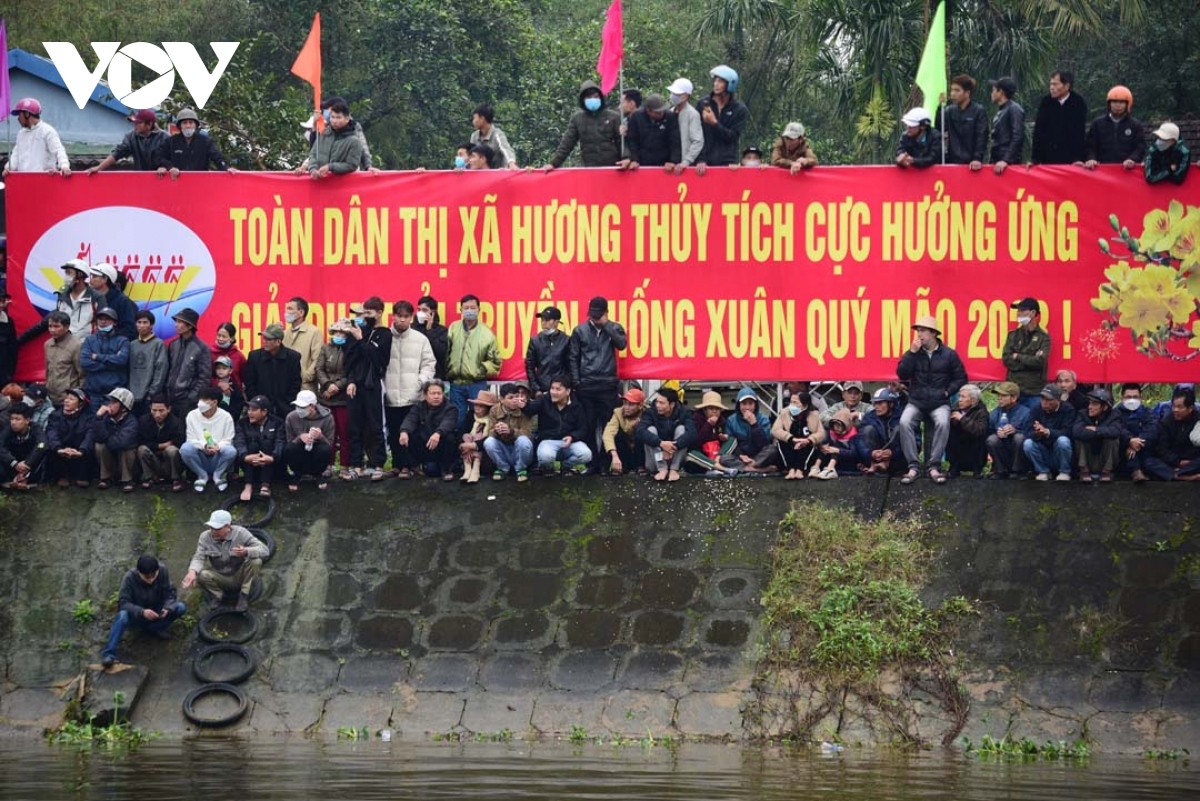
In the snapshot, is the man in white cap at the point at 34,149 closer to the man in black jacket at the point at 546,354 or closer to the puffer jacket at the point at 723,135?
the man in black jacket at the point at 546,354

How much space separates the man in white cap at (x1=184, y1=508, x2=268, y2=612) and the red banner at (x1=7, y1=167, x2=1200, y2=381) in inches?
103

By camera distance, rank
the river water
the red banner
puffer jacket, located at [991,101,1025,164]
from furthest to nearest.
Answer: puffer jacket, located at [991,101,1025,164]
the red banner
the river water

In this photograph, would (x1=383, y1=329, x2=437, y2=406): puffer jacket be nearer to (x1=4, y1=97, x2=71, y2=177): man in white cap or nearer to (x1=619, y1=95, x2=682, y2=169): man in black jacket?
(x1=619, y1=95, x2=682, y2=169): man in black jacket

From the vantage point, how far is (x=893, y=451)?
19469 millimetres

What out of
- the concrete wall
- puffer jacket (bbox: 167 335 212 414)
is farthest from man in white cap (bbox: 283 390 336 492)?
puffer jacket (bbox: 167 335 212 414)

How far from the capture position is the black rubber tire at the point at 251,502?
19.7 metres

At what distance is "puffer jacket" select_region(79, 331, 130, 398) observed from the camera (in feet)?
65.9

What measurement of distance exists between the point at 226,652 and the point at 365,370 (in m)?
3.23

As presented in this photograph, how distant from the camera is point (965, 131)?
2000 centimetres

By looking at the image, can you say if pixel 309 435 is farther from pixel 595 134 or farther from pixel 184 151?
pixel 595 134

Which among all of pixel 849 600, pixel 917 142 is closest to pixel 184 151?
pixel 917 142

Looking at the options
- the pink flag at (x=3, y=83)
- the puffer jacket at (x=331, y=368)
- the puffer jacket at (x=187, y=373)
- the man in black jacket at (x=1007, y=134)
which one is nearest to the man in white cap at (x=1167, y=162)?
the man in black jacket at (x=1007, y=134)

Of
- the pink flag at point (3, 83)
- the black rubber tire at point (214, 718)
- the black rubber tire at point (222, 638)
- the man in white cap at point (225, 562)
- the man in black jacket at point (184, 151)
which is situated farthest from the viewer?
the man in black jacket at point (184, 151)

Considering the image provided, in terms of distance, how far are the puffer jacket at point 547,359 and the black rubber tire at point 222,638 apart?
363 centimetres
